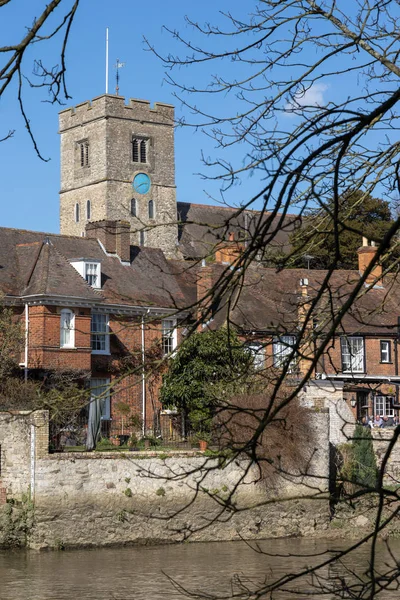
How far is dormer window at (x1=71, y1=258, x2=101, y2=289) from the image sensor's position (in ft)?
122

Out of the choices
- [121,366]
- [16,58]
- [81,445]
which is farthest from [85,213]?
[16,58]

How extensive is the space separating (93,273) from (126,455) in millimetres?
14598

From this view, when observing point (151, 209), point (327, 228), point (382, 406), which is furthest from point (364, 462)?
point (151, 209)

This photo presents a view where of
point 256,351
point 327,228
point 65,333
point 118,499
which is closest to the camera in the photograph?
point 256,351

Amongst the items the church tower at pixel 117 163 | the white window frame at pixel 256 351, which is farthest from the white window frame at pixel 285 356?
the church tower at pixel 117 163

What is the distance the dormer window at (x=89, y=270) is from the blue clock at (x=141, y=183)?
36.1 m

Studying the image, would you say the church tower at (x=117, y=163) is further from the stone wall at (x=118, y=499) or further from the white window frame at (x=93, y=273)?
the stone wall at (x=118, y=499)

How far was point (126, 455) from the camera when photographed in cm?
2398

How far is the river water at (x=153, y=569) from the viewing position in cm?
1942

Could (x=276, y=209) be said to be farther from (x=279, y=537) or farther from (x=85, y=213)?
(x=85, y=213)

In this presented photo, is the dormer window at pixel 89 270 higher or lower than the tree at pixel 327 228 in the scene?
higher

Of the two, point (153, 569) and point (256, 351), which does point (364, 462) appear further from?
point (256, 351)

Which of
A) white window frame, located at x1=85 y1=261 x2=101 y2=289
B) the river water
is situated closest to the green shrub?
the river water

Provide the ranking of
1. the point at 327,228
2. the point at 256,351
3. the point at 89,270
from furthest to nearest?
the point at 89,270
the point at 327,228
the point at 256,351
